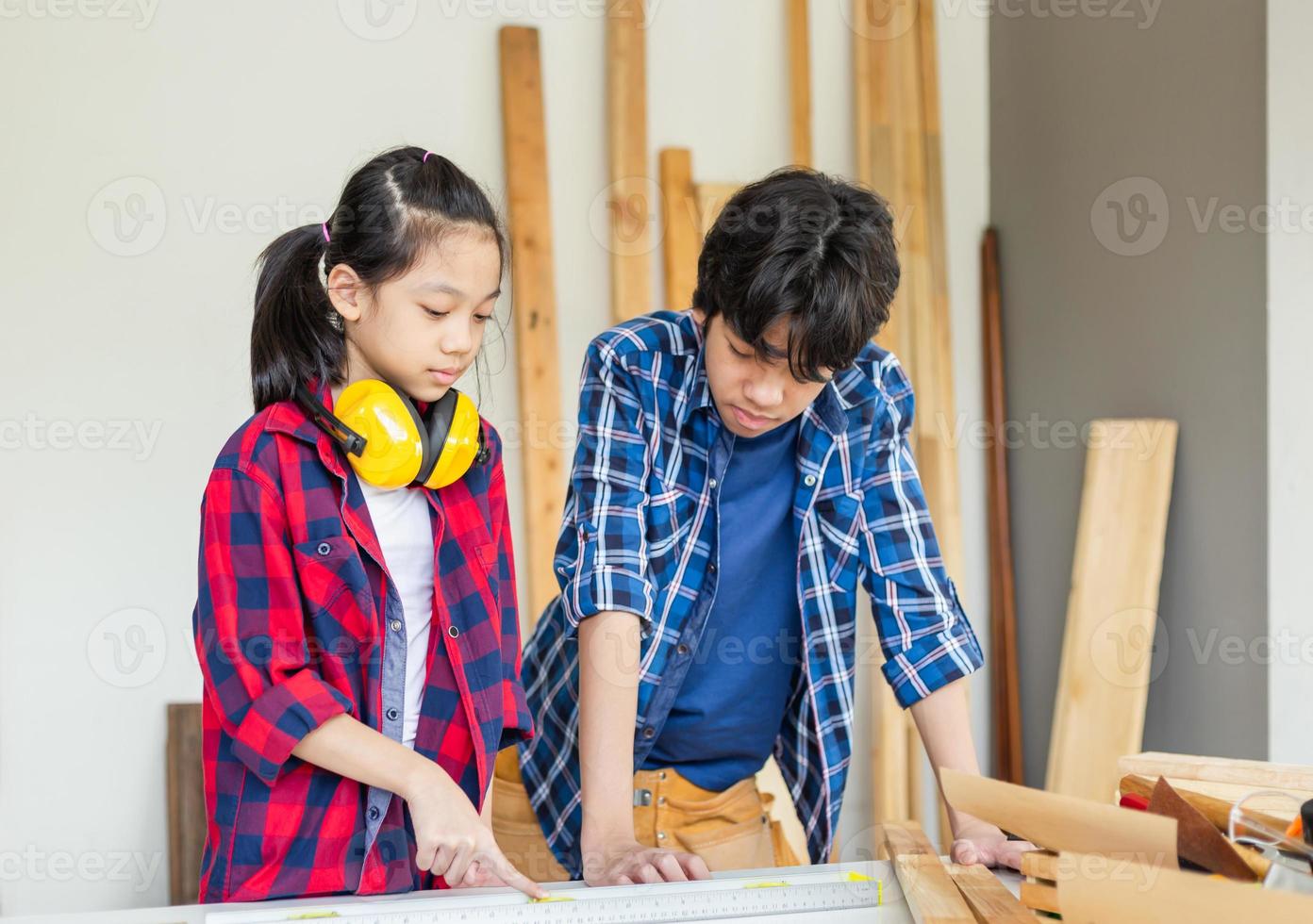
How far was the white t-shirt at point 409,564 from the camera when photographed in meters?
1.40

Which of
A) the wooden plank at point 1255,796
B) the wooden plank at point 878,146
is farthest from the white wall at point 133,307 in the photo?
the wooden plank at point 1255,796

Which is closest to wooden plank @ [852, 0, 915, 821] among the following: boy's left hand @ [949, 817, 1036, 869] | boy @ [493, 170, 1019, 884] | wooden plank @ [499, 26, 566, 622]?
wooden plank @ [499, 26, 566, 622]

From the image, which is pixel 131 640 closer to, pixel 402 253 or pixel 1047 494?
pixel 402 253

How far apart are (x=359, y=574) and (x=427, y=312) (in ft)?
0.98

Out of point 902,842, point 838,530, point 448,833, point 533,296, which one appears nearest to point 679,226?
point 533,296

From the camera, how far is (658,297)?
10.4ft

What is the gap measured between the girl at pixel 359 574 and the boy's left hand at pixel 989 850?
0.49m

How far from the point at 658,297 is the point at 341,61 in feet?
3.22

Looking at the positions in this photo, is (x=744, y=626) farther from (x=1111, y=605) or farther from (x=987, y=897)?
(x=1111, y=605)

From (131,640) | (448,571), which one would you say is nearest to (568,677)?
(448,571)

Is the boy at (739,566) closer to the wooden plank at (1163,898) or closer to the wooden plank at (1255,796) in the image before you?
the wooden plank at (1255,796)

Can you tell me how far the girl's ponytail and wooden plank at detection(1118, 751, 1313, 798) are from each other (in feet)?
3.38

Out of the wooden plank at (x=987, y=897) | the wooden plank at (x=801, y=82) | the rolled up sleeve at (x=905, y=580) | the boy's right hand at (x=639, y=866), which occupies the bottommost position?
the boy's right hand at (x=639, y=866)

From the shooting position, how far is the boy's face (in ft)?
4.75
